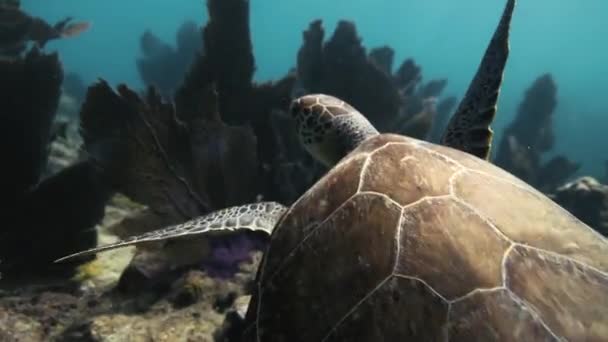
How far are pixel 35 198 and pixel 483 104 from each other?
3.54 metres

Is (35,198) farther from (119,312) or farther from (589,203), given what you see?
(589,203)

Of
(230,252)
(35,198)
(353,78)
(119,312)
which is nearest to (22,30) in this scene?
(35,198)

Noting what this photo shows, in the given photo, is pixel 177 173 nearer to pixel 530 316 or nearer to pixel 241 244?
pixel 241 244

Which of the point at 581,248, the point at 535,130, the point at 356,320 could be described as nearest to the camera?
the point at 356,320

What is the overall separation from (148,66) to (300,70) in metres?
12.8

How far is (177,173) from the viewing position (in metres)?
3.34

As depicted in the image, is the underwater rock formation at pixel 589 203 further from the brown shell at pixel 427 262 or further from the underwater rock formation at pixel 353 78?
the brown shell at pixel 427 262

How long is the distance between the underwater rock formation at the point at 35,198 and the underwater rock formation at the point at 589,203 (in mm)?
5515

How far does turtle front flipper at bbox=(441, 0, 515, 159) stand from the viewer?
2.68 metres

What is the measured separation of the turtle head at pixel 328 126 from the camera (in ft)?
9.25

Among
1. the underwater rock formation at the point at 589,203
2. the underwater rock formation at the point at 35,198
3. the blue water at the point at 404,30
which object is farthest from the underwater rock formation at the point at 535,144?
the blue water at the point at 404,30

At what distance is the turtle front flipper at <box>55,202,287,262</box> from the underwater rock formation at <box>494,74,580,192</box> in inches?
301

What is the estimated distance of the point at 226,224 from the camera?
2184 millimetres

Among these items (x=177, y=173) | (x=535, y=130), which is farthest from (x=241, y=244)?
(x=535, y=130)
